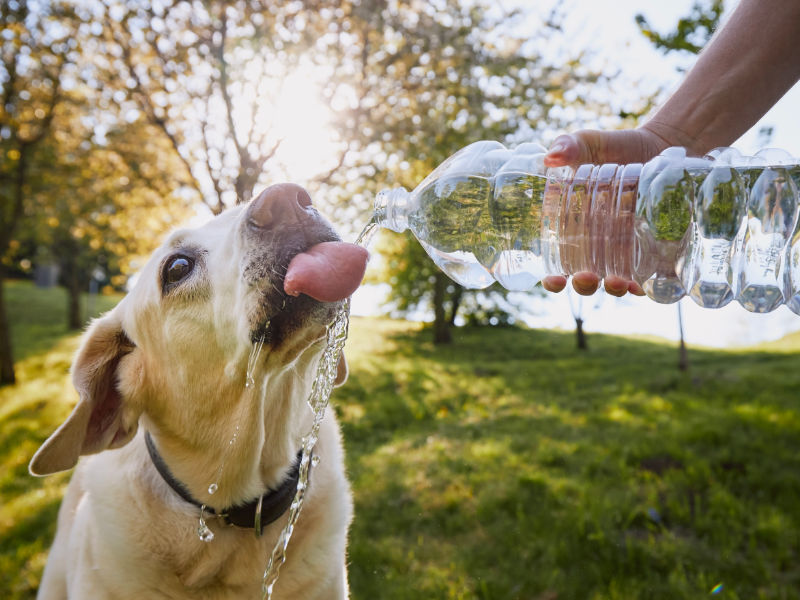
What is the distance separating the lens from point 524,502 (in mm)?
4328

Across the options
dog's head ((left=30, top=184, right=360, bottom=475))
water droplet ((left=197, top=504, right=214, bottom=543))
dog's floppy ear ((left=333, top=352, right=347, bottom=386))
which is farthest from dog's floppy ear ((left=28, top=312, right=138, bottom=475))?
dog's floppy ear ((left=333, top=352, right=347, bottom=386))

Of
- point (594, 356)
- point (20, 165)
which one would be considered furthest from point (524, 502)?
point (20, 165)

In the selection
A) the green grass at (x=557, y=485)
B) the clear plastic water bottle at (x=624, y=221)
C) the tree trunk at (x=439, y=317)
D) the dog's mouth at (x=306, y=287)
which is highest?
the clear plastic water bottle at (x=624, y=221)

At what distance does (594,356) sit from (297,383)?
34.2 feet

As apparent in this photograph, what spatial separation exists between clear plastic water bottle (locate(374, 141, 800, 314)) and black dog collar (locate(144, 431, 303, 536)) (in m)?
1.15

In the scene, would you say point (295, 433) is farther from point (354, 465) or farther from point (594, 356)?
point (594, 356)

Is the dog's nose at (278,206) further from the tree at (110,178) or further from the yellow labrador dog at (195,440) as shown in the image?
the tree at (110,178)

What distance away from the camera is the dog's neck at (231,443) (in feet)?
7.22

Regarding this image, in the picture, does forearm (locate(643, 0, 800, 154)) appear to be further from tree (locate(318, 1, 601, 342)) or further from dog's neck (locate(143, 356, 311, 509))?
tree (locate(318, 1, 601, 342))

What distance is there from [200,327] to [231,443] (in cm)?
48

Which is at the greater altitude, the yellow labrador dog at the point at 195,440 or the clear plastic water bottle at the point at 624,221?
the clear plastic water bottle at the point at 624,221

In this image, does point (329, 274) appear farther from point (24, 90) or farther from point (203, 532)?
point (24, 90)

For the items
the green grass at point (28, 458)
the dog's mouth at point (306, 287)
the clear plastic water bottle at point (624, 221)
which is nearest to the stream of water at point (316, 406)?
the dog's mouth at point (306, 287)

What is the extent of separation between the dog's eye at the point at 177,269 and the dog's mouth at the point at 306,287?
519mm
